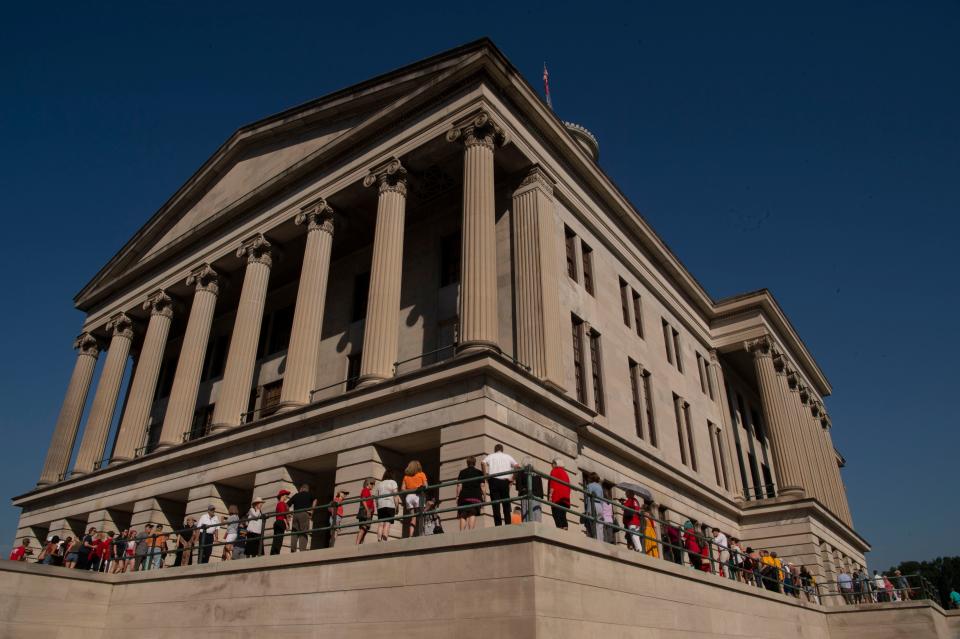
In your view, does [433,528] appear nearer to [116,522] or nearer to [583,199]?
[583,199]

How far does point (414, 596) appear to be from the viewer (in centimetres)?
1249

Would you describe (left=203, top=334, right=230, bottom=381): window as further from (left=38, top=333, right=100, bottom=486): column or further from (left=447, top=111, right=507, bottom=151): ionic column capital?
(left=447, top=111, right=507, bottom=151): ionic column capital

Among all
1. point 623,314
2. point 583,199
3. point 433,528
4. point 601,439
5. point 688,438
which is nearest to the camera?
point 433,528

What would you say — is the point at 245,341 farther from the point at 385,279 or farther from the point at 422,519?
the point at 422,519

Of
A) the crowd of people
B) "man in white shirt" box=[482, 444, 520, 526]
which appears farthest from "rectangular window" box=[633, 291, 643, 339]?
"man in white shirt" box=[482, 444, 520, 526]

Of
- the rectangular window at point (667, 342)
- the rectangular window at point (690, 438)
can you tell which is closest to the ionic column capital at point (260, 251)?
the rectangular window at point (667, 342)

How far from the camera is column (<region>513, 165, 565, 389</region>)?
22.0 meters

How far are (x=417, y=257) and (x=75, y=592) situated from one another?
54.7 feet

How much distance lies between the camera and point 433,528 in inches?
603

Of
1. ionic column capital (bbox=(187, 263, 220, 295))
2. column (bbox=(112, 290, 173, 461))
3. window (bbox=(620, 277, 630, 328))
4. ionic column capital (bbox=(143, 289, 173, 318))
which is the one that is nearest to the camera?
column (bbox=(112, 290, 173, 461))

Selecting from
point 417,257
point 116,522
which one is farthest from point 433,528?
point 116,522

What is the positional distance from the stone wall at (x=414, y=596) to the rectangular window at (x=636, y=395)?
10.0 meters

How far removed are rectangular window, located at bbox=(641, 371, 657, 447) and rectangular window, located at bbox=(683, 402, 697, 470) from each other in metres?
4.39

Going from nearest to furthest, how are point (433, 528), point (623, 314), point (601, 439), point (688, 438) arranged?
point (433, 528), point (601, 439), point (623, 314), point (688, 438)
